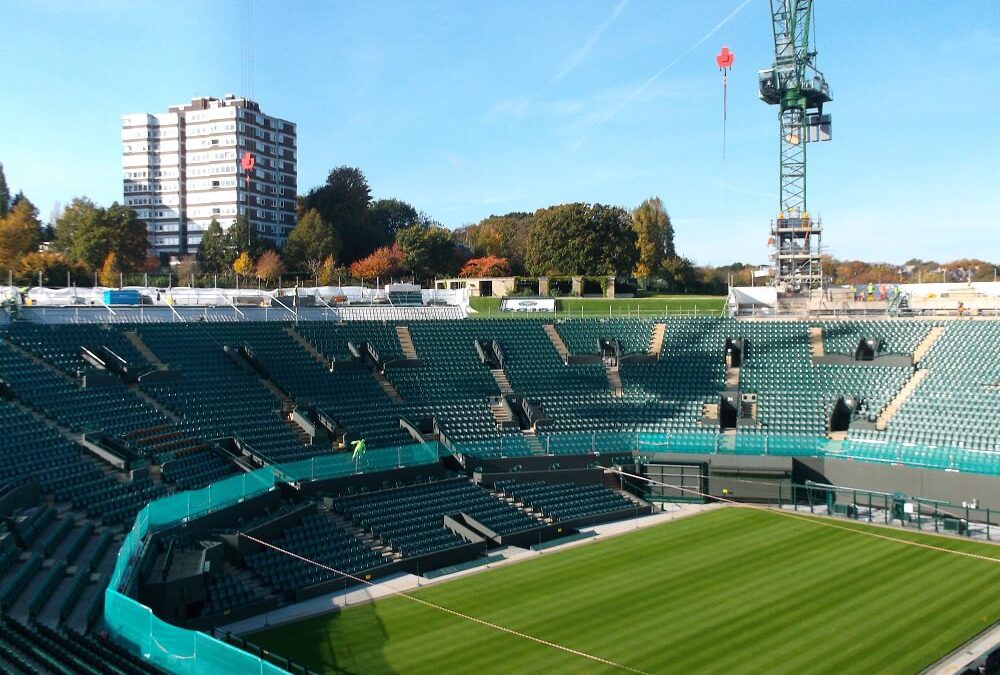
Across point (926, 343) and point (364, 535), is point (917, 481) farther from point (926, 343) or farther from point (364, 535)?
point (364, 535)

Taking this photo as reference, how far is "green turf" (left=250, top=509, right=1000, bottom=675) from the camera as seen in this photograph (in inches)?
780

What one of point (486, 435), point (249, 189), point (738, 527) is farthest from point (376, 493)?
point (249, 189)

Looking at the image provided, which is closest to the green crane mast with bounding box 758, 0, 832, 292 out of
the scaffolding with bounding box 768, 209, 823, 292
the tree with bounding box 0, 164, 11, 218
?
the scaffolding with bounding box 768, 209, 823, 292

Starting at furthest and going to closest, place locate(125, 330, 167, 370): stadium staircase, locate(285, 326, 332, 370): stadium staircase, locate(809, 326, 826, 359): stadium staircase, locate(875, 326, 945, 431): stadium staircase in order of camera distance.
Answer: locate(809, 326, 826, 359): stadium staircase, locate(285, 326, 332, 370): stadium staircase, locate(875, 326, 945, 431): stadium staircase, locate(125, 330, 167, 370): stadium staircase

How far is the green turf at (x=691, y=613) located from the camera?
19812 mm

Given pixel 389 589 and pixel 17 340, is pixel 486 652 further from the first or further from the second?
pixel 17 340

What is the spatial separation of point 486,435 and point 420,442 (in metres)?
3.35

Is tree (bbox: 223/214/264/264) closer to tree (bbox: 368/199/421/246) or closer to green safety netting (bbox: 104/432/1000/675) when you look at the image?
→ tree (bbox: 368/199/421/246)

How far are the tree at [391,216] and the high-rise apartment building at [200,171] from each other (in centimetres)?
1212

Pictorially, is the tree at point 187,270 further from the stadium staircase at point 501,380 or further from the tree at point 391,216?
the stadium staircase at point 501,380

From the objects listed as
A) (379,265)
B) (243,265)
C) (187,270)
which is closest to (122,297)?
(187,270)

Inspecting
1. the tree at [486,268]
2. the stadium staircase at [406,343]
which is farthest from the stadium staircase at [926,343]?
the tree at [486,268]

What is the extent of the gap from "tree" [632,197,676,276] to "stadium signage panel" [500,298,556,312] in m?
32.9

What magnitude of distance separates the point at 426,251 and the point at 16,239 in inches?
1359
